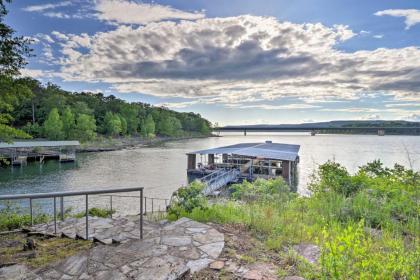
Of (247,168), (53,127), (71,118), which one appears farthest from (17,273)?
(71,118)

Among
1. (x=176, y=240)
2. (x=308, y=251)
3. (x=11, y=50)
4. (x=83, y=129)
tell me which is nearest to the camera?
(x=308, y=251)

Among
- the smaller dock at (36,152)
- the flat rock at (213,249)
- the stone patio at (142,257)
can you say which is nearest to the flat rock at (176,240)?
the stone patio at (142,257)

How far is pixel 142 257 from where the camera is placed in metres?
2.77

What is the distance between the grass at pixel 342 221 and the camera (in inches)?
80.4

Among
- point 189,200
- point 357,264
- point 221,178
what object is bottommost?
point 221,178

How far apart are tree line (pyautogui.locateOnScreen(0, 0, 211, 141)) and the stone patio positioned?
5.58 meters

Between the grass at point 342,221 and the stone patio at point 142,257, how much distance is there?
2.35ft

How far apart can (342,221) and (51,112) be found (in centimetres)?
5689

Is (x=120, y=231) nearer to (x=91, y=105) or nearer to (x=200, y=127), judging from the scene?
(x=91, y=105)

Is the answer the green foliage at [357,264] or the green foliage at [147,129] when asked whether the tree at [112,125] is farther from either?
the green foliage at [357,264]

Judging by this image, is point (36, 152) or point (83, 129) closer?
Result: point (36, 152)

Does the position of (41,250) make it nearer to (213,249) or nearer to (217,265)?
(213,249)

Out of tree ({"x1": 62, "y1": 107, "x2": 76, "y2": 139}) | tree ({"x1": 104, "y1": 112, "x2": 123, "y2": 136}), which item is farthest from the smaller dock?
tree ({"x1": 104, "y1": 112, "x2": 123, "y2": 136})

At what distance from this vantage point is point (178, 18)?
39.8ft
